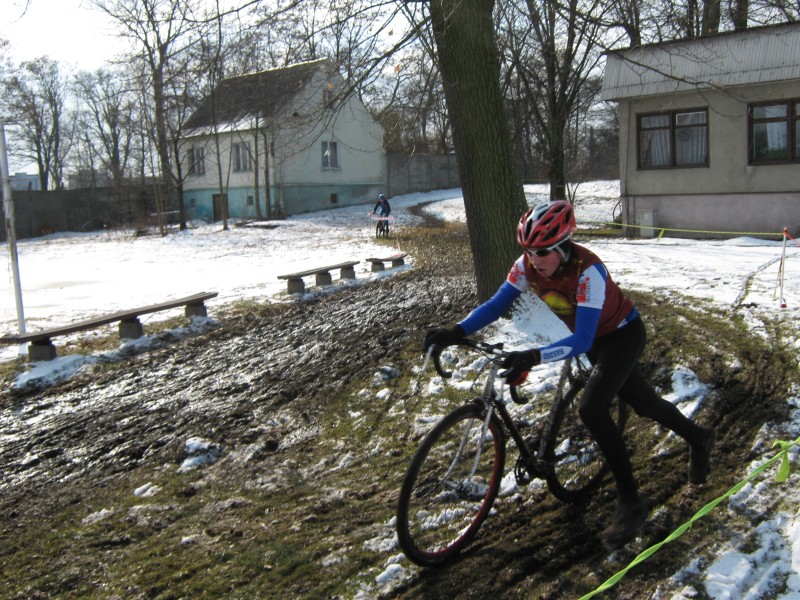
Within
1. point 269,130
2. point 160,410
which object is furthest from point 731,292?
point 160,410

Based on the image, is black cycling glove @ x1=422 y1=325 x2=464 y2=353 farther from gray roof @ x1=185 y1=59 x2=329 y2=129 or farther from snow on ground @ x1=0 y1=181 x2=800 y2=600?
gray roof @ x1=185 y1=59 x2=329 y2=129

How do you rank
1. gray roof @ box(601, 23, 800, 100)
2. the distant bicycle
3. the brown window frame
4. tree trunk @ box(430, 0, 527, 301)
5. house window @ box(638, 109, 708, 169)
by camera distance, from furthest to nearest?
the distant bicycle < house window @ box(638, 109, 708, 169) < the brown window frame < gray roof @ box(601, 23, 800, 100) < tree trunk @ box(430, 0, 527, 301)

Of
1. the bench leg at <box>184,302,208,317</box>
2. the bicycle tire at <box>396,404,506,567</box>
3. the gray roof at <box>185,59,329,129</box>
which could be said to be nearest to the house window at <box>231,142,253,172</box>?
the bench leg at <box>184,302,208,317</box>

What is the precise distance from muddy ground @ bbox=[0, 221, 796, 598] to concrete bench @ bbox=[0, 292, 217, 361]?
89 cm

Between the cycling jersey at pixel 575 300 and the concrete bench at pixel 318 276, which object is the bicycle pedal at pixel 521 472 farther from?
the concrete bench at pixel 318 276

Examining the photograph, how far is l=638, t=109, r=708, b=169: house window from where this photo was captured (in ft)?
69.8

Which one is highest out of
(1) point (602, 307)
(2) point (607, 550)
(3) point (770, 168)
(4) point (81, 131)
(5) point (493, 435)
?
(4) point (81, 131)

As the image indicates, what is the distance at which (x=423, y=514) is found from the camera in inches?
161

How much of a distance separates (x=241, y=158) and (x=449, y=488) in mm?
42651

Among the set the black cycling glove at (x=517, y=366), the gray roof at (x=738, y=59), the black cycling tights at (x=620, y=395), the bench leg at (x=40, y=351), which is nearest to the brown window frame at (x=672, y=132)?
the gray roof at (x=738, y=59)

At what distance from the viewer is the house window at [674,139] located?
69.8 feet

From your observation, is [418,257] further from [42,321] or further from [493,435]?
[493,435]

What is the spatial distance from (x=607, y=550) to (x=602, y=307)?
1.33 metres

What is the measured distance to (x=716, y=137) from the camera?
20.9 m
